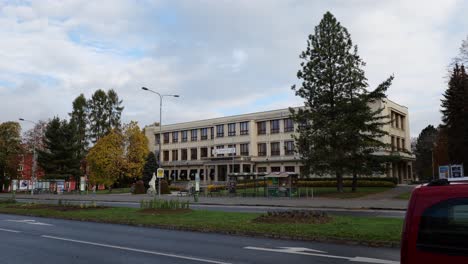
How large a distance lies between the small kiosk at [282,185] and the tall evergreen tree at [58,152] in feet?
127

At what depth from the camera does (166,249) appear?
10305mm

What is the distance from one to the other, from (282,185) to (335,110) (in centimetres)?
831

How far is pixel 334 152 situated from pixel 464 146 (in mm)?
22239

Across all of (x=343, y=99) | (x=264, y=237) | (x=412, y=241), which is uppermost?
(x=343, y=99)

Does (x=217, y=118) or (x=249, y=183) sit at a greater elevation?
(x=217, y=118)

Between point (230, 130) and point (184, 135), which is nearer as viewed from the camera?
point (230, 130)

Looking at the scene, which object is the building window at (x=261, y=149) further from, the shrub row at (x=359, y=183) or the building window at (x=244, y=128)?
the shrub row at (x=359, y=183)

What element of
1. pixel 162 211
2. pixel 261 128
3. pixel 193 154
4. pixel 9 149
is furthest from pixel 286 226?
pixel 193 154

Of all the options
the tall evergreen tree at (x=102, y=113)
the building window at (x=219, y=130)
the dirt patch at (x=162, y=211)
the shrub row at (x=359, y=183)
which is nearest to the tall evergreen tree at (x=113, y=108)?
the tall evergreen tree at (x=102, y=113)

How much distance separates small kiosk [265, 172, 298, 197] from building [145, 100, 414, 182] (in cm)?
2406

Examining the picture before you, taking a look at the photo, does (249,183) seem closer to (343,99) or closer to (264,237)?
(343,99)

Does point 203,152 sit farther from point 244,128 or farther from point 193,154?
point 244,128

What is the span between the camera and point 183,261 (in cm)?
876

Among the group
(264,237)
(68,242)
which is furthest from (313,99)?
(68,242)
